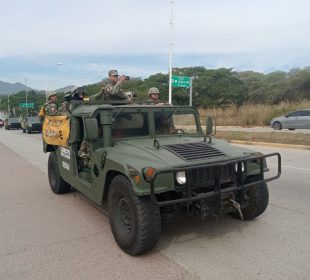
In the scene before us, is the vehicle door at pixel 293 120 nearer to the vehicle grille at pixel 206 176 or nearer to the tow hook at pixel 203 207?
the vehicle grille at pixel 206 176

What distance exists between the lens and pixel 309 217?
18.3 feet

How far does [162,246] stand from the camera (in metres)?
4.58

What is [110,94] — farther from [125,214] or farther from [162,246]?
[162,246]

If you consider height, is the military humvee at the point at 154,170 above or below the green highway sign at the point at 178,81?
below

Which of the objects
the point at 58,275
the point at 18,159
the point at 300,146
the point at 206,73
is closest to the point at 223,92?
the point at 206,73

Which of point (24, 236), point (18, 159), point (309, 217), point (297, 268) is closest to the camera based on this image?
point (297, 268)

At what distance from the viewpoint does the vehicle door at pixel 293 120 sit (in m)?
25.1

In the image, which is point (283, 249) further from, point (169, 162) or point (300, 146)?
point (300, 146)

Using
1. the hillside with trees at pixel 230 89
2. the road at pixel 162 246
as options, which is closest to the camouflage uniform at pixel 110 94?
the road at pixel 162 246

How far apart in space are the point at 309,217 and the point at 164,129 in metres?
2.41

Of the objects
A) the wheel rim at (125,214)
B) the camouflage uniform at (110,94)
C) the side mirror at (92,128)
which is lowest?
the wheel rim at (125,214)

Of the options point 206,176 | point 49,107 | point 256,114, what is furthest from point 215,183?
point 256,114

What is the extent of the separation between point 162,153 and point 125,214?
833 mm

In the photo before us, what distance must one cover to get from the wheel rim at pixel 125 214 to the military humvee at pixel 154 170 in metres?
0.01
